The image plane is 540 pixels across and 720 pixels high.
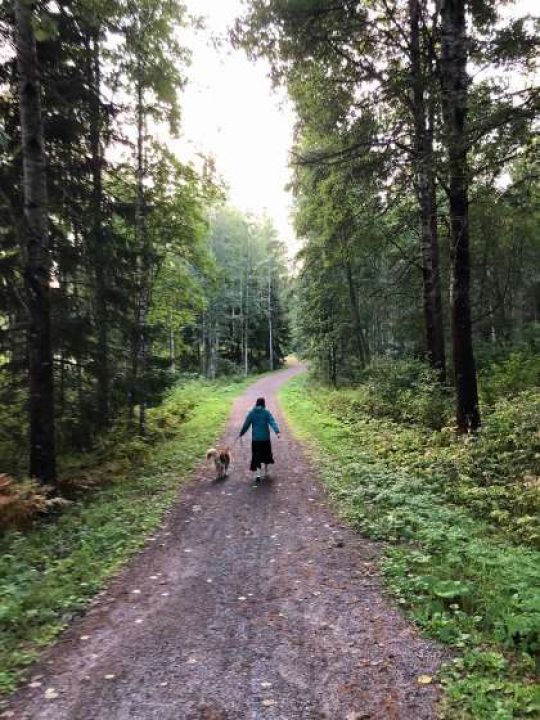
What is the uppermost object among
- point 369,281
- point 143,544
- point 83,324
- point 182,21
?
point 182,21

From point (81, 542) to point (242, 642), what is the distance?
3.62m

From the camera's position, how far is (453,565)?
19.6ft

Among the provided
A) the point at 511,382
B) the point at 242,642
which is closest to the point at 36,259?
the point at 242,642

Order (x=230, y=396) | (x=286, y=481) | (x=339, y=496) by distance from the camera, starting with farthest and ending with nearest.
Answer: (x=230, y=396) < (x=286, y=481) < (x=339, y=496)

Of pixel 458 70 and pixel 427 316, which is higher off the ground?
pixel 458 70

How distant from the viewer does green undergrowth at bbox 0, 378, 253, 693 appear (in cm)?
524

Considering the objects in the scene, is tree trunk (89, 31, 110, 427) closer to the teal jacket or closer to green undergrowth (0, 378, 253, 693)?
green undergrowth (0, 378, 253, 693)

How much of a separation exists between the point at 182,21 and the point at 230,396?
23.0 m

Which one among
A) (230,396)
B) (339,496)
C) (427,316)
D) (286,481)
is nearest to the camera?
(339,496)

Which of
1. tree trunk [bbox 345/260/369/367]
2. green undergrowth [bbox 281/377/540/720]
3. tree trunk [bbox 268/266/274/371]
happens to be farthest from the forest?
tree trunk [bbox 268/266/274/371]

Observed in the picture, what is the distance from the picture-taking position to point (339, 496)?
9.62m

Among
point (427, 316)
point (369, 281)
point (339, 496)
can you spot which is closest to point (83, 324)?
point (339, 496)

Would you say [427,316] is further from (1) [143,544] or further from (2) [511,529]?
(1) [143,544]

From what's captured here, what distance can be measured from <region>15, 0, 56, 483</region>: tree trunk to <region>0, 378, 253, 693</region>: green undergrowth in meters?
1.14
